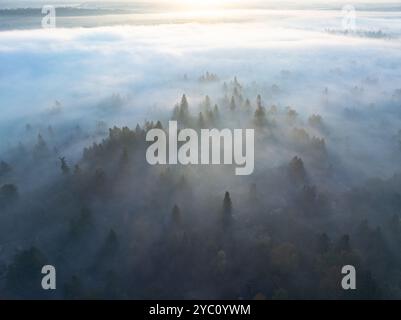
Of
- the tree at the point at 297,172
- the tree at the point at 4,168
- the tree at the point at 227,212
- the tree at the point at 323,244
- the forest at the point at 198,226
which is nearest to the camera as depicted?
the forest at the point at 198,226

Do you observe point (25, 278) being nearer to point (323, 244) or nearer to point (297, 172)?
point (323, 244)

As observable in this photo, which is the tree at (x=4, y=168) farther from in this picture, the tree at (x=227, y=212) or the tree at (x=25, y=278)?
the tree at (x=227, y=212)

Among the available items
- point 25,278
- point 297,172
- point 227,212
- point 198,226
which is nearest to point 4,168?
point 25,278

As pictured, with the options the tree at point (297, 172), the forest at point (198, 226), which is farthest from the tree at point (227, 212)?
the tree at point (297, 172)

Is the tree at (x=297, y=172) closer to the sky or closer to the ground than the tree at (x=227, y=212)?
closer to the sky

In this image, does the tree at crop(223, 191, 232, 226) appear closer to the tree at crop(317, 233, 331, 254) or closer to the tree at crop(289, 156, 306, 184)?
the tree at crop(317, 233, 331, 254)

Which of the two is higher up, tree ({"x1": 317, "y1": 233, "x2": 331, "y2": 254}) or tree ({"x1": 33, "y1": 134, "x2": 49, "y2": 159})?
tree ({"x1": 33, "y1": 134, "x2": 49, "y2": 159})

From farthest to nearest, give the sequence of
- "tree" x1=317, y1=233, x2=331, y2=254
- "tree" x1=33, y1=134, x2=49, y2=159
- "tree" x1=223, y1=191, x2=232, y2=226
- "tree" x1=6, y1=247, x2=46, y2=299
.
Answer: "tree" x1=33, y1=134, x2=49, y2=159, "tree" x1=223, y1=191, x2=232, y2=226, "tree" x1=317, y1=233, x2=331, y2=254, "tree" x1=6, y1=247, x2=46, y2=299

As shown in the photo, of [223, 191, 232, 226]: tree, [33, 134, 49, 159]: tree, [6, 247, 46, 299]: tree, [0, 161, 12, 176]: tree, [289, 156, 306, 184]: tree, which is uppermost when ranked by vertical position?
[33, 134, 49, 159]: tree

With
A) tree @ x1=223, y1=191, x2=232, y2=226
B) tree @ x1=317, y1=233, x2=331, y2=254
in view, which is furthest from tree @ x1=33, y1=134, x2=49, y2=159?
tree @ x1=317, y1=233, x2=331, y2=254
